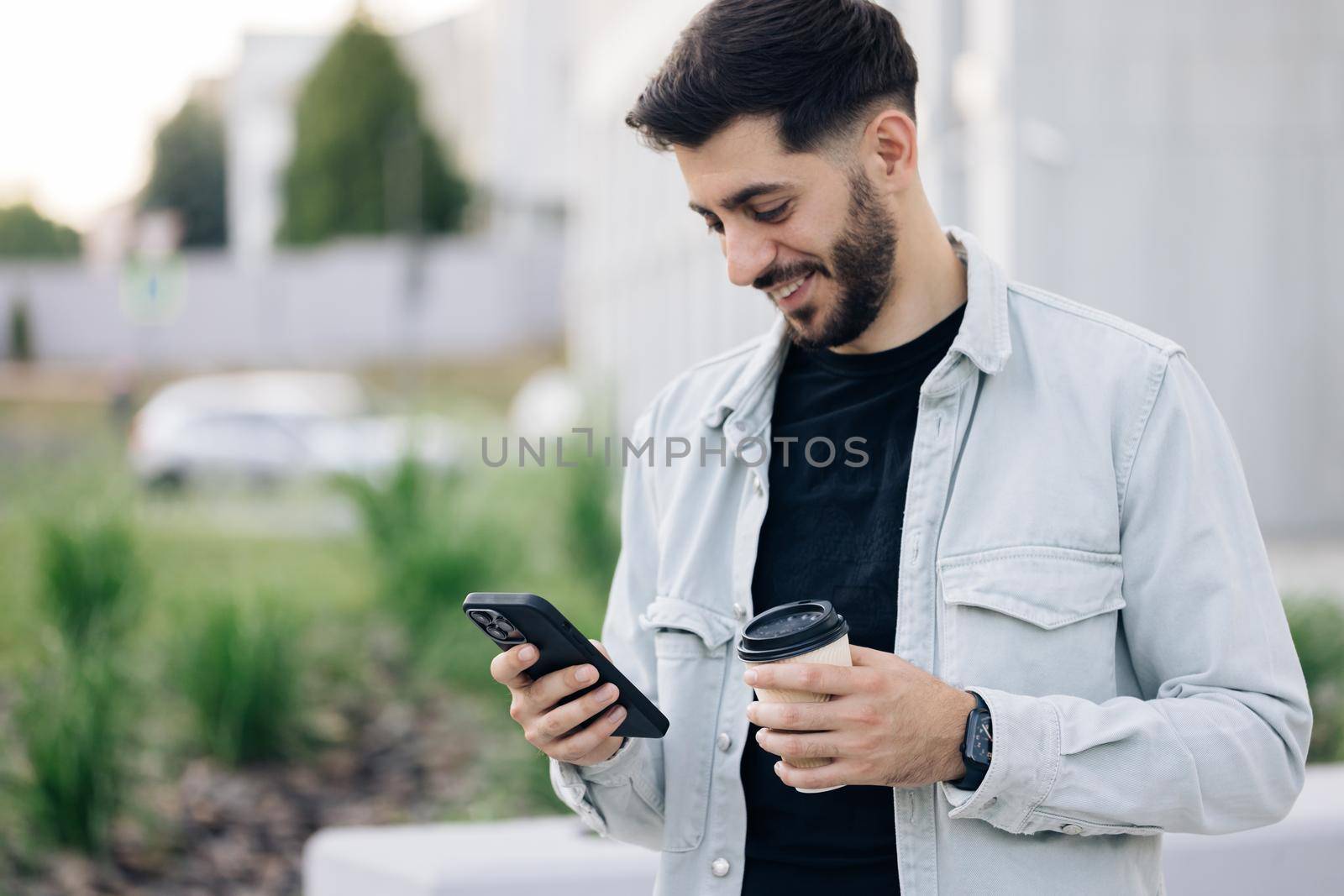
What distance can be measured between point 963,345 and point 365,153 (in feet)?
132

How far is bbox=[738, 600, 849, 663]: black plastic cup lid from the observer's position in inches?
59.3

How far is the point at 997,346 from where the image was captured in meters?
1.80

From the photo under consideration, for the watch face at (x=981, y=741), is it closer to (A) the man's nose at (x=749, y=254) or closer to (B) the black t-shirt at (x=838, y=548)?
(B) the black t-shirt at (x=838, y=548)

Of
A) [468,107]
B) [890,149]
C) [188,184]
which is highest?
[468,107]

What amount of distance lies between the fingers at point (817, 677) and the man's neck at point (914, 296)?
1.90 feet

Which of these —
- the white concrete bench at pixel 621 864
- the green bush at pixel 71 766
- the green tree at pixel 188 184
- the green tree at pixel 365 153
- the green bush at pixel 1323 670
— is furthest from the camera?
the green tree at pixel 188 184

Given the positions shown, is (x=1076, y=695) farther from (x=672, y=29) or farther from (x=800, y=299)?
(x=672, y=29)

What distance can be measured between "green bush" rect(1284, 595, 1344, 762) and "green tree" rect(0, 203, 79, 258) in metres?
64.9

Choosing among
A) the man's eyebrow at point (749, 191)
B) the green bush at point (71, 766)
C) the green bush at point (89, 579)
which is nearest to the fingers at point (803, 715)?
the man's eyebrow at point (749, 191)

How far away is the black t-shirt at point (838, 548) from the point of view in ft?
5.75

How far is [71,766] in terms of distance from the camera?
4.28 m

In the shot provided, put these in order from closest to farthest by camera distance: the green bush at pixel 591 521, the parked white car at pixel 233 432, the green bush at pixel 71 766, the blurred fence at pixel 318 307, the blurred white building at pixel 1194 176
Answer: the green bush at pixel 71 766
the green bush at pixel 591 521
the blurred white building at pixel 1194 176
the parked white car at pixel 233 432
the blurred fence at pixel 318 307

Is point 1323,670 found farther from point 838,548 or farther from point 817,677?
point 817,677

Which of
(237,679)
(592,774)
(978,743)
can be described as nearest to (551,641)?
(592,774)
